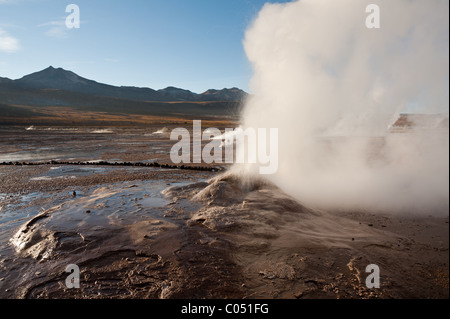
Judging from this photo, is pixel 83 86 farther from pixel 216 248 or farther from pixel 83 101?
pixel 216 248

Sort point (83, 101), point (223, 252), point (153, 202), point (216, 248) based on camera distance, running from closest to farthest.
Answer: point (223, 252) → point (216, 248) → point (153, 202) → point (83, 101)

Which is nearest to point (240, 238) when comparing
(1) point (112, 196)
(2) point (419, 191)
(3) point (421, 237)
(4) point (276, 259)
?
(4) point (276, 259)

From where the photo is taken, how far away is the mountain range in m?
95.3

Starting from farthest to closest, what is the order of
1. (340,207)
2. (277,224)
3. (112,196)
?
1. (112,196)
2. (340,207)
3. (277,224)

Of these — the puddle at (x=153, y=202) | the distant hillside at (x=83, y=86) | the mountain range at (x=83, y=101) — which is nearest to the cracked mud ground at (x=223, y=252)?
the puddle at (x=153, y=202)

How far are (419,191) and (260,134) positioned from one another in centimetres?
610

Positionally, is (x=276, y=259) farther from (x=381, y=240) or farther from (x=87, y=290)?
(x=87, y=290)

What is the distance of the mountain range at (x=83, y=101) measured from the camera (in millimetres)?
95312

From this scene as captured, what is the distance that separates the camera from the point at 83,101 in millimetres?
119562

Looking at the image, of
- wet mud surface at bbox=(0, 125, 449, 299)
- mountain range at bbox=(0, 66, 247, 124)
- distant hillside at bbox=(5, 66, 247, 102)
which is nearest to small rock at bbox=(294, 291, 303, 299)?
wet mud surface at bbox=(0, 125, 449, 299)

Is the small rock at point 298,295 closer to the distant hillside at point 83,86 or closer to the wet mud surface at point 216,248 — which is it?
the wet mud surface at point 216,248

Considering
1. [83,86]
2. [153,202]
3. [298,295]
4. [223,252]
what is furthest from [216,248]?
[83,86]

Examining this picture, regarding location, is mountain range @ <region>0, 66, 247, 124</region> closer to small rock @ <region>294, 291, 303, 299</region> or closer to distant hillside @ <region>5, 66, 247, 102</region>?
distant hillside @ <region>5, 66, 247, 102</region>

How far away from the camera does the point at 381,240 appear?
4945 mm
